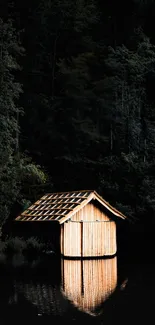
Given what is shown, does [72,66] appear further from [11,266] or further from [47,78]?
[11,266]

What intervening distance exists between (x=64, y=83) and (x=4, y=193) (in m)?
15.7

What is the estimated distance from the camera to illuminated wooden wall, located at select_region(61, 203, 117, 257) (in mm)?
32312

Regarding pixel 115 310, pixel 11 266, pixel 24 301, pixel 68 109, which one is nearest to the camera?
pixel 115 310

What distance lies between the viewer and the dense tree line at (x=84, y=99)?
43719 millimetres

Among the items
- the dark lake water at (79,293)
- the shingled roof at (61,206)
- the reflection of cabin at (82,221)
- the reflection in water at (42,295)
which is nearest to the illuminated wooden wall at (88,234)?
the reflection of cabin at (82,221)

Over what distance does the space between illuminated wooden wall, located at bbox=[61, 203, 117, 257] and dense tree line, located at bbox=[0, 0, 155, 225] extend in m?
7.59

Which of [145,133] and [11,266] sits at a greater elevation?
[145,133]

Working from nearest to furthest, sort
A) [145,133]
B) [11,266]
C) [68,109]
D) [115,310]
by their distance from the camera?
[115,310] < [11,266] < [145,133] < [68,109]

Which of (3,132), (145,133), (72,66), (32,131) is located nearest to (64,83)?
(72,66)

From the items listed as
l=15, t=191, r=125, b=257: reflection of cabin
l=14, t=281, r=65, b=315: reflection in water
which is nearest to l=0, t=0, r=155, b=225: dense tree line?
l=15, t=191, r=125, b=257: reflection of cabin

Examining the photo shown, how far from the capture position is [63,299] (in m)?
20.0

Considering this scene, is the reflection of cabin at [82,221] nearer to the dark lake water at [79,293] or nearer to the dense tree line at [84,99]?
the dark lake water at [79,293]

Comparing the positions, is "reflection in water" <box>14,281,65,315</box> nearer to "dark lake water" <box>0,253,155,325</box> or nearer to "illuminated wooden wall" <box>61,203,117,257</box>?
"dark lake water" <box>0,253,155,325</box>

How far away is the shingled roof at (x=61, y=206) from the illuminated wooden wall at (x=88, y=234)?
0.58 m
